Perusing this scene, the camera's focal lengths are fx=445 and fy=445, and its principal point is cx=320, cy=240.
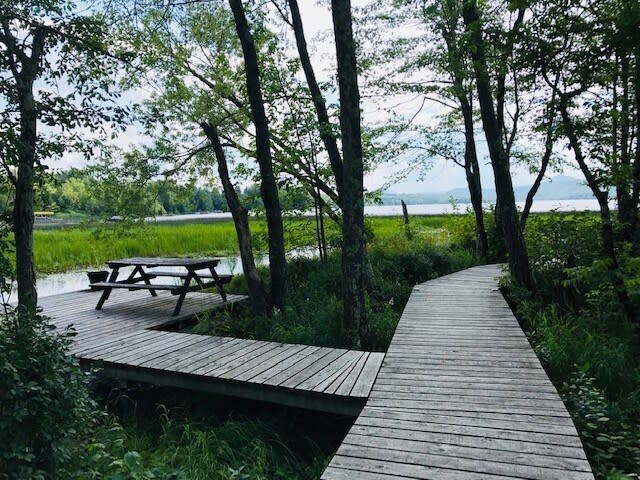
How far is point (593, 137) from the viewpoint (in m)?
5.61

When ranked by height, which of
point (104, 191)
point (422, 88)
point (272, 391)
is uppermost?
point (422, 88)

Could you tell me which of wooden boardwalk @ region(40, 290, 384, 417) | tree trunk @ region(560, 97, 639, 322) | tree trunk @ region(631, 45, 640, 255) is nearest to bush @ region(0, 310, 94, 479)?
wooden boardwalk @ region(40, 290, 384, 417)

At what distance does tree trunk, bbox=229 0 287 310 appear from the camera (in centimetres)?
640

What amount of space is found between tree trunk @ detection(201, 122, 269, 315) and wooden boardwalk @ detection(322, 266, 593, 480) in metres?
2.57

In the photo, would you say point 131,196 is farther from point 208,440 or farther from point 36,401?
point 36,401

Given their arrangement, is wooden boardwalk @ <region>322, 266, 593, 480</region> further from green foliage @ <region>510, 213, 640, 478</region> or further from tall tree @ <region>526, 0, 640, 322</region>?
tall tree @ <region>526, 0, 640, 322</region>

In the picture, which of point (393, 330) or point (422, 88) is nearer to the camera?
point (393, 330)

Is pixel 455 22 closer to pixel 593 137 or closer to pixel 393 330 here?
pixel 593 137

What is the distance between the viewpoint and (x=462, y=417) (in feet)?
10.6

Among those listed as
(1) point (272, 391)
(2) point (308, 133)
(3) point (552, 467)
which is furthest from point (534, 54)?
(2) point (308, 133)

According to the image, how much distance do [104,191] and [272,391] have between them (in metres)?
6.98

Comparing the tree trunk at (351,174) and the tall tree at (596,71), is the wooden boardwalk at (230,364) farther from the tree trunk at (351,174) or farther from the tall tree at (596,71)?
the tall tree at (596,71)

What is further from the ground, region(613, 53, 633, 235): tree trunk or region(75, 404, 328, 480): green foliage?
region(613, 53, 633, 235): tree trunk

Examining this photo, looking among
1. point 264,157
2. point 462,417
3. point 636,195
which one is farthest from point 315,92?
point 462,417
